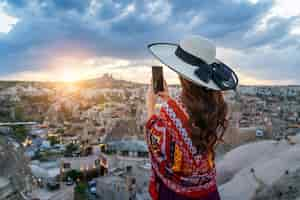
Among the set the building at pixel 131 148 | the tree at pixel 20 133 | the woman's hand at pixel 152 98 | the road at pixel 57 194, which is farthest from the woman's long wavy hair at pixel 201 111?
the tree at pixel 20 133

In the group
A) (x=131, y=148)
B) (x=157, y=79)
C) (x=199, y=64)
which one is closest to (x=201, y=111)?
(x=199, y=64)

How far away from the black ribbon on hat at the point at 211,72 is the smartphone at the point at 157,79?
19 centimetres

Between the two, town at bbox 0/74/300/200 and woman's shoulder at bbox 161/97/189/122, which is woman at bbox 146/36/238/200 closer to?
woman's shoulder at bbox 161/97/189/122

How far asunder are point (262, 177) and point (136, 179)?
555cm

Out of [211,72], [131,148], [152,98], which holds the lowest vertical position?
[131,148]

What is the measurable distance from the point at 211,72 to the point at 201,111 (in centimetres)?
17

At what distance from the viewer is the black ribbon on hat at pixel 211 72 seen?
3.94 feet

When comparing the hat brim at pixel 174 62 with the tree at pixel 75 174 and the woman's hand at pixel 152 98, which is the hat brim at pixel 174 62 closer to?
the woman's hand at pixel 152 98

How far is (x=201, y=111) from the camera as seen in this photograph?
1209mm

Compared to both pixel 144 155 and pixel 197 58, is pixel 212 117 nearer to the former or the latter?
pixel 197 58

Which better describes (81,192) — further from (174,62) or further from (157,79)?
(174,62)

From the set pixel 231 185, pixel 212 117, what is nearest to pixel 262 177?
pixel 231 185

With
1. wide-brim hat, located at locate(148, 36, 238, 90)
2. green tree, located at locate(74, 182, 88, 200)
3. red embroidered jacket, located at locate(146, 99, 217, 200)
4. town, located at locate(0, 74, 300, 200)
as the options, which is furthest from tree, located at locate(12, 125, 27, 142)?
wide-brim hat, located at locate(148, 36, 238, 90)

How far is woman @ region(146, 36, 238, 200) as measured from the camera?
3.97 ft
